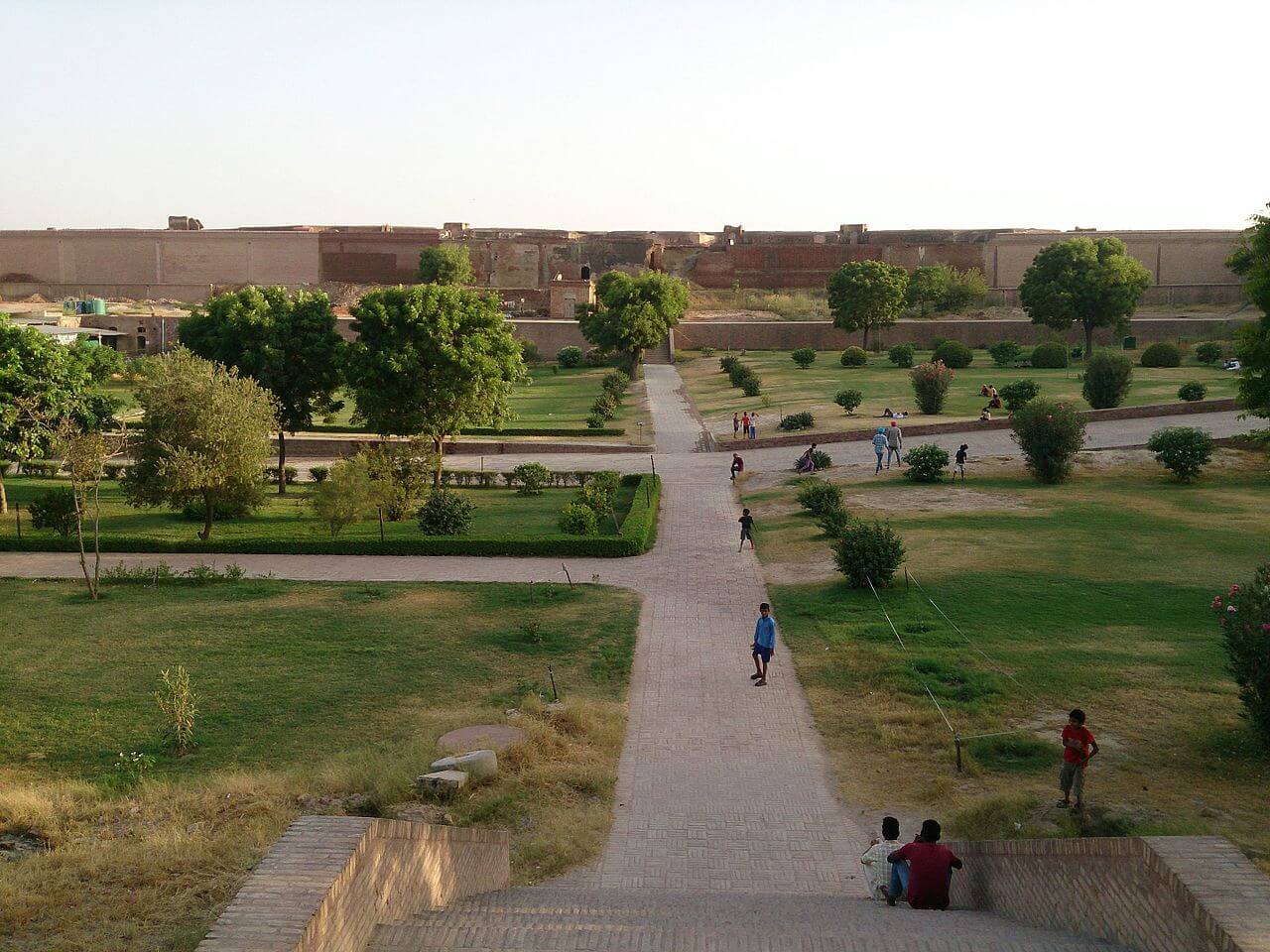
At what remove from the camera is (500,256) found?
2554 inches

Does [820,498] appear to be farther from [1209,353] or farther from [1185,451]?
[1209,353]

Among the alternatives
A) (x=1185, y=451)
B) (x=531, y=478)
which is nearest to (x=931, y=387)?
(x=1185, y=451)

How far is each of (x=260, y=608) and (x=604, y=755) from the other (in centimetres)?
602

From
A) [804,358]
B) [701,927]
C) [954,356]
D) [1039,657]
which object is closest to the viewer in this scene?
[701,927]

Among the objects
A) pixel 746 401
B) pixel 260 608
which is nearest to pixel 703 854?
pixel 260 608

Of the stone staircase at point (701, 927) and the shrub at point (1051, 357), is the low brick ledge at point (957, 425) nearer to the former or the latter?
the shrub at point (1051, 357)

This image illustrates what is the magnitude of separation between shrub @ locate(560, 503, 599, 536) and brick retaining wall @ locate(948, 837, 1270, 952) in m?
11.0

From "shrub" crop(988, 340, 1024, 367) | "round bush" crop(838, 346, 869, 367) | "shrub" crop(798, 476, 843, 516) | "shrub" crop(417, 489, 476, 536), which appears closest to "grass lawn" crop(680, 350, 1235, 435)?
"round bush" crop(838, 346, 869, 367)

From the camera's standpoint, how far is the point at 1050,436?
1984 centimetres

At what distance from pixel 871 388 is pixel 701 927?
29.4 meters

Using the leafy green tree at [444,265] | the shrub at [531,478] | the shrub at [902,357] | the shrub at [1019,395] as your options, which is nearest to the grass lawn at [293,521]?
the shrub at [531,478]

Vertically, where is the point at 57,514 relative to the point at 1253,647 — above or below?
below

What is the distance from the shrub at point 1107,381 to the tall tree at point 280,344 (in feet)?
53.4

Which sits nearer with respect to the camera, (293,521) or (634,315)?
(293,521)
